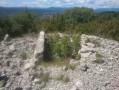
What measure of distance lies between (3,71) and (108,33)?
8.09 m

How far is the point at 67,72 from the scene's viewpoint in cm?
954

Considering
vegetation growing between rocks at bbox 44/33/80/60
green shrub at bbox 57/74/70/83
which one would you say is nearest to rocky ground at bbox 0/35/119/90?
green shrub at bbox 57/74/70/83

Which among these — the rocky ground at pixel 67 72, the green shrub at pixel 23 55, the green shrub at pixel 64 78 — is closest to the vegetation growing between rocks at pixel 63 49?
the rocky ground at pixel 67 72

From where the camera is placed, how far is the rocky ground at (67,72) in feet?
27.9

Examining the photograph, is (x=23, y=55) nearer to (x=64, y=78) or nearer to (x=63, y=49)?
(x=63, y=49)

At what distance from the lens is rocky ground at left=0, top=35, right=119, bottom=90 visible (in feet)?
27.9

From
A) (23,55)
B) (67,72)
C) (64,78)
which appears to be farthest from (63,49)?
(64,78)

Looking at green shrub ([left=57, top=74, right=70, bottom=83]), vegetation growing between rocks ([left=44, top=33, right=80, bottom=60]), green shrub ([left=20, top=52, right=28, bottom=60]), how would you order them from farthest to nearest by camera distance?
vegetation growing between rocks ([left=44, top=33, right=80, bottom=60])
green shrub ([left=20, top=52, right=28, bottom=60])
green shrub ([left=57, top=74, right=70, bottom=83])

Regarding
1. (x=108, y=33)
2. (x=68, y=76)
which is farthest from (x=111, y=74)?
(x=108, y=33)

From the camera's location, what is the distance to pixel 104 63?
10023 mm

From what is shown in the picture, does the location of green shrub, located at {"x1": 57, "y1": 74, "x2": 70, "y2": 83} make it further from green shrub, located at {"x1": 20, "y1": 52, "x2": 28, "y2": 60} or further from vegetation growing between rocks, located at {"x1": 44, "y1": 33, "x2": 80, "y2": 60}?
green shrub, located at {"x1": 20, "y1": 52, "x2": 28, "y2": 60}

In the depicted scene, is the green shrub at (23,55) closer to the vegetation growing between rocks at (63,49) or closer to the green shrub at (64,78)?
the vegetation growing between rocks at (63,49)

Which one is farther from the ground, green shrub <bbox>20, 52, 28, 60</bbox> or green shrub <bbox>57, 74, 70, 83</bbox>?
green shrub <bbox>20, 52, 28, 60</bbox>

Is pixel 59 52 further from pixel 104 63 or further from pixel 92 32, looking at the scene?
pixel 92 32
